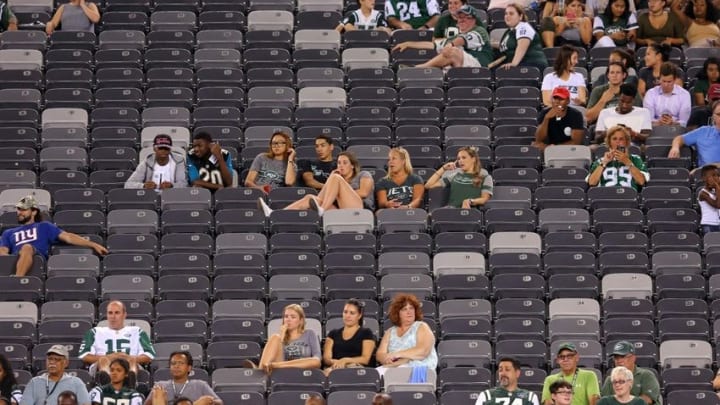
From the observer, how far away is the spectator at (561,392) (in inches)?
701

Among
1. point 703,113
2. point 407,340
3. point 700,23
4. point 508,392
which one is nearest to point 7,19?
point 700,23

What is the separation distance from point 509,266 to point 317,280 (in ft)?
6.20

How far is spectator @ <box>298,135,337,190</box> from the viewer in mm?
22203

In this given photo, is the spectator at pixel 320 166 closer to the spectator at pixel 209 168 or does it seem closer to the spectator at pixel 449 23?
the spectator at pixel 209 168

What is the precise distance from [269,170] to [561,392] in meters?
5.63

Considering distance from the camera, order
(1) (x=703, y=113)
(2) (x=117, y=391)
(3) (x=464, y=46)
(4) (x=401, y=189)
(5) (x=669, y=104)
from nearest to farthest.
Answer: (2) (x=117, y=391) < (4) (x=401, y=189) < (1) (x=703, y=113) < (5) (x=669, y=104) < (3) (x=464, y=46)

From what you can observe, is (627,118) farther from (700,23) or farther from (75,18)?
(75,18)

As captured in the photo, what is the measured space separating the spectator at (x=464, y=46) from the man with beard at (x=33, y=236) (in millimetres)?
5203

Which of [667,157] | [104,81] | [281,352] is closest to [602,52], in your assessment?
[667,157]

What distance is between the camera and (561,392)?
17.8 meters

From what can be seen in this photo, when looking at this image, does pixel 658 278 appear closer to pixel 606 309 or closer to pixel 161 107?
pixel 606 309

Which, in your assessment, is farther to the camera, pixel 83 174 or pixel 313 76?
pixel 313 76

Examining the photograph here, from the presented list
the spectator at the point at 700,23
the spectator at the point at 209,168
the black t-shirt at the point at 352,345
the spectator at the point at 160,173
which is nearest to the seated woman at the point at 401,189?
the spectator at the point at 209,168

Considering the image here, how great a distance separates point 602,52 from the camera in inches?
975
